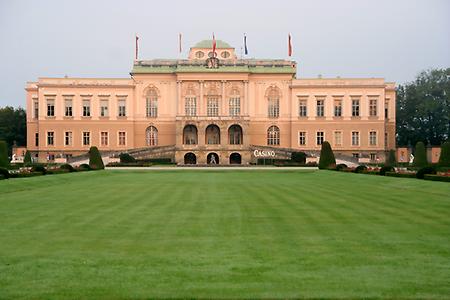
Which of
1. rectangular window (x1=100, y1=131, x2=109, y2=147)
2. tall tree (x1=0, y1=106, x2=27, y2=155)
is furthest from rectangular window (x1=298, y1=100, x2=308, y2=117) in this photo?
tall tree (x1=0, y1=106, x2=27, y2=155)

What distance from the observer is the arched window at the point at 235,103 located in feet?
248

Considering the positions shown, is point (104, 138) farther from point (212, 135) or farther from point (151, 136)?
point (212, 135)

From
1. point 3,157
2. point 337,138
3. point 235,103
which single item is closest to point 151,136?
point 235,103

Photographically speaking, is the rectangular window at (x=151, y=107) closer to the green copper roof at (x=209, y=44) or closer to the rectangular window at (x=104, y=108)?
the rectangular window at (x=104, y=108)

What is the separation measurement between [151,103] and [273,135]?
52.4 feet

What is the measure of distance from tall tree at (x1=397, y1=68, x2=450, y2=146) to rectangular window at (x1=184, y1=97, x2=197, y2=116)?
28743mm

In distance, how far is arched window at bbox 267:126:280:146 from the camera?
76.1m

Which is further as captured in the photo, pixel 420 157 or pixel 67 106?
pixel 67 106

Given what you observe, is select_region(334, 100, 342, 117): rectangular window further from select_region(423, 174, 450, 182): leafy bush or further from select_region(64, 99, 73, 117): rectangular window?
select_region(423, 174, 450, 182): leafy bush

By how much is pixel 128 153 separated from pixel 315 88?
2495 centimetres

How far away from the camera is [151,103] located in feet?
250

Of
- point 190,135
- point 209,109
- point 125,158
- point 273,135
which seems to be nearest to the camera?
point 125,158

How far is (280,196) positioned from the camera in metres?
20.9

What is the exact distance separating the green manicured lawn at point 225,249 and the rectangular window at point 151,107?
189 feet
